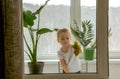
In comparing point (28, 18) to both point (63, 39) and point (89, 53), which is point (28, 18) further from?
point (89, 53)

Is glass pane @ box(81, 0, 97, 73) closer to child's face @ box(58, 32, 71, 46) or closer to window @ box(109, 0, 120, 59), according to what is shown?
child's face @ box(58, 32, 71, 46)

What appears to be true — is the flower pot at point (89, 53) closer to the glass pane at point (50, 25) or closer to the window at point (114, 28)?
the glass pane at point (50, 25)

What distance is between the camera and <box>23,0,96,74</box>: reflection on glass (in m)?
1.94

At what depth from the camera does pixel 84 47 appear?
1946 mm

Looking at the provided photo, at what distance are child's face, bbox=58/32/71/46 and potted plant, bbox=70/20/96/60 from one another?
0.05 metres

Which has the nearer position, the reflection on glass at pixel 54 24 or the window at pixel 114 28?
the reflection on glass at pixel 54 24

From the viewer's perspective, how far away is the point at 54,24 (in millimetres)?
1964

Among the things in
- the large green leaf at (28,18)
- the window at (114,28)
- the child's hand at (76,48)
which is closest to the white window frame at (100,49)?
the child's hand at (76,48)

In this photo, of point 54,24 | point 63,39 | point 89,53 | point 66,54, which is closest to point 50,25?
point 54,24

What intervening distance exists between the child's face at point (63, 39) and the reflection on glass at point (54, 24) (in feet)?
0.13

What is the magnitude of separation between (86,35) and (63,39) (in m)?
0.18

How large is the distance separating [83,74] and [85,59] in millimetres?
119

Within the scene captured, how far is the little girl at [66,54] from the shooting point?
193 centimetres

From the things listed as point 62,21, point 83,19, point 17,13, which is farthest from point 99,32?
point 17,13
